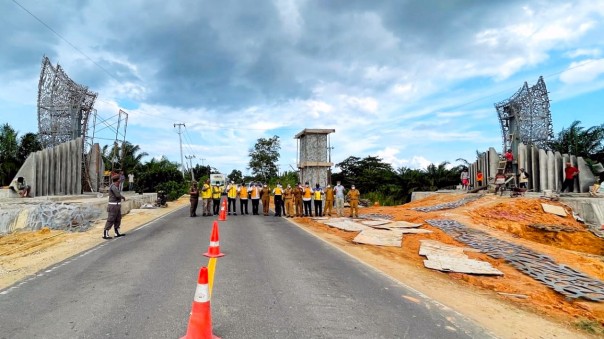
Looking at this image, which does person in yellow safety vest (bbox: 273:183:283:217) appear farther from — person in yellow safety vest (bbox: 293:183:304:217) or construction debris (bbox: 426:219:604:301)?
construction debris (bbox: 426:219:604:301)

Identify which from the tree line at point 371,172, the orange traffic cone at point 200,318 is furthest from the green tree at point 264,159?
the orange traffic cone at point 200,318

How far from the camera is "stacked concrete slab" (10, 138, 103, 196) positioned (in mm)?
19828

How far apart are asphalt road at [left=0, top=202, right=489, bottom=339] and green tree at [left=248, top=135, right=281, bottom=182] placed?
2116 inches

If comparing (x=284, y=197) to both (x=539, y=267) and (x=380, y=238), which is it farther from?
(x=539, y=267)

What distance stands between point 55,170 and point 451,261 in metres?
20.8

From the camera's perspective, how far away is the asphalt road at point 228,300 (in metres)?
4.48

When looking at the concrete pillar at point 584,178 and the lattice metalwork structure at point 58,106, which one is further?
the lattice metalwork structure at point 58,106

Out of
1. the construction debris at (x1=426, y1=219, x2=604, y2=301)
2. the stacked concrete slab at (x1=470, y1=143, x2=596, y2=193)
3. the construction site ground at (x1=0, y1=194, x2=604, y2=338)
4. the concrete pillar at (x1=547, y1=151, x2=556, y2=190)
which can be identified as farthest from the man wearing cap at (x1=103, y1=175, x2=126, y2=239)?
the concrete pillar at (x1=547, y1=151, x2=556, y2=190)

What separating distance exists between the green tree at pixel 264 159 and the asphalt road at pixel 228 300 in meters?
53.8

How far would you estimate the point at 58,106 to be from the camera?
24.2 meters

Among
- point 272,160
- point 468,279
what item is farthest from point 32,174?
point 272,160

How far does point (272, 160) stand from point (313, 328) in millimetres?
59019

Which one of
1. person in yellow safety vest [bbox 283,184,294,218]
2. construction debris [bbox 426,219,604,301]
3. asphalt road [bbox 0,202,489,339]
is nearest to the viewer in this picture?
asphalt road [bbox 0,202,489,339]

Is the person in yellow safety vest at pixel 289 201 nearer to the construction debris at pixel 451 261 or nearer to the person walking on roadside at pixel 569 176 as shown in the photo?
the construction debris at pixel 451 261
